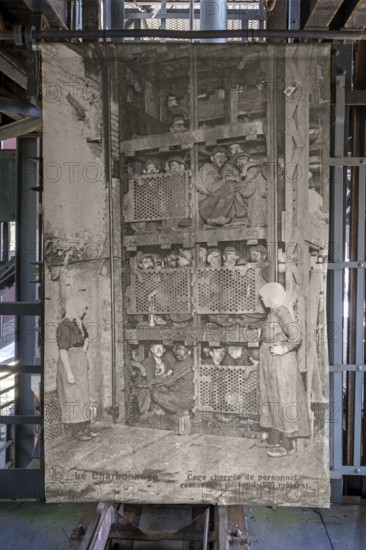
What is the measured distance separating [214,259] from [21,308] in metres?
1.65

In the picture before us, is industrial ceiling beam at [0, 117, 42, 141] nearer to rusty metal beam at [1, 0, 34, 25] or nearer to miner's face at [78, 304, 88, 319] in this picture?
rusty metal beam at [1, 0, 34, 25]

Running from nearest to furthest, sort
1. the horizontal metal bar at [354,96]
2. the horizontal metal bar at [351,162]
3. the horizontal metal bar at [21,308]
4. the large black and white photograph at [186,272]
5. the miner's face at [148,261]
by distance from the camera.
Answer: the large black and white photograph at [186,272]
the miner's face at [148,261]
the horizontal metal bar at [351,162]
the horizontal metal bar at [354,96]
the horizontal metal bar at [21,308]

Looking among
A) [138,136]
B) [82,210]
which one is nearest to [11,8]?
[138,136]

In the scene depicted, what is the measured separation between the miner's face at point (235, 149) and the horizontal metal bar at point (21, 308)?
188cm

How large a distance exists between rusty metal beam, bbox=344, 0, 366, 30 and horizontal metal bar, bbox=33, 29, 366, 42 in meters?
0.06

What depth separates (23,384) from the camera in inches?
217

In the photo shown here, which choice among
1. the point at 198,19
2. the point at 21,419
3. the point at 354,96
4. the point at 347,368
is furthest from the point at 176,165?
the point at 198,19

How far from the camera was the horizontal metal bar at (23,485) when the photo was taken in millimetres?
3791

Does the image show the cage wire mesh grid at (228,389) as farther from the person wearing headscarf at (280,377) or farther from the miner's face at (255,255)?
the miner's face at (255,255)

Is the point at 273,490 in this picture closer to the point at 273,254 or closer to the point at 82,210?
the point at 273,254

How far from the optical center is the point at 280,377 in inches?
122

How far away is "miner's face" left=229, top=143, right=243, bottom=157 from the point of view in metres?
3.07

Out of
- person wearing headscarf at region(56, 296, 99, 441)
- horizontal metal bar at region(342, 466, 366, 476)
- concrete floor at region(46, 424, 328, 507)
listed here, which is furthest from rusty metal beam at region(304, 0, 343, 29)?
horizontal metal bar at region(342, 466, 366, 476)

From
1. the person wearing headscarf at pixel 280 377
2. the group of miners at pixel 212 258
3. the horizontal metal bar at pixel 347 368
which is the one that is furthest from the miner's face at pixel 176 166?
the horizontal metal bar at pixel 347 368
